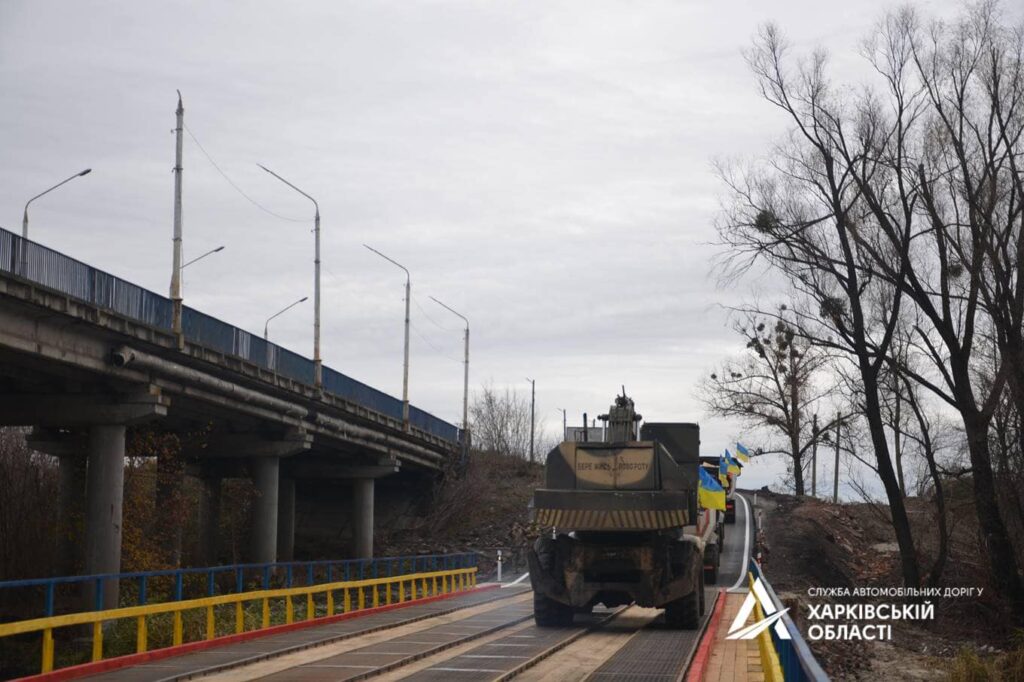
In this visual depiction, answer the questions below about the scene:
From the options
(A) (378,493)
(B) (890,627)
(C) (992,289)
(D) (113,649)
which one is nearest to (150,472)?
(A) (378,493)

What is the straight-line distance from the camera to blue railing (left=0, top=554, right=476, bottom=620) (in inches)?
870

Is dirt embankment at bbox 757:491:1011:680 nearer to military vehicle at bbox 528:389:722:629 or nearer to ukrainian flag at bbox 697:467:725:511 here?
ukrainian flag at bbox 697:467:725:511

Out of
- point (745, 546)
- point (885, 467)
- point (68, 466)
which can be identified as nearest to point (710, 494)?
point (885, 467)

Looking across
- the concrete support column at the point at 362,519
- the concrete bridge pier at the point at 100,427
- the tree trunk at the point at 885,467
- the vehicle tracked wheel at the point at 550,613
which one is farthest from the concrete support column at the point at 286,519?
the vehicle tracked wheel at the point at 550,613

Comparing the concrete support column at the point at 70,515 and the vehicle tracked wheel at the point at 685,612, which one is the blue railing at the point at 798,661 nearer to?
the vehicle tracked wheel at the point at 685,612

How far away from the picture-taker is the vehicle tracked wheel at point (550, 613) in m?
25.5

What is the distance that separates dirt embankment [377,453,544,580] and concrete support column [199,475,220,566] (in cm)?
1089

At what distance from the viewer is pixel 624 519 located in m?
24.8

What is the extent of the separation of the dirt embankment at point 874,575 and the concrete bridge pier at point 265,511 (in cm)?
2080

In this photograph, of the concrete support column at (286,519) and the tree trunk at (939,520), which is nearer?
the tree trunk at (939,520)

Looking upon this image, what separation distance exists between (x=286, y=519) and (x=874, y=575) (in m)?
31.2

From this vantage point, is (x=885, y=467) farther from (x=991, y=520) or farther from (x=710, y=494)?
(x=710, y=494)

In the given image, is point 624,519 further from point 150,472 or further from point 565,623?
point 150,472

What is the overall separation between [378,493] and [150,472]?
22073 millimetres
